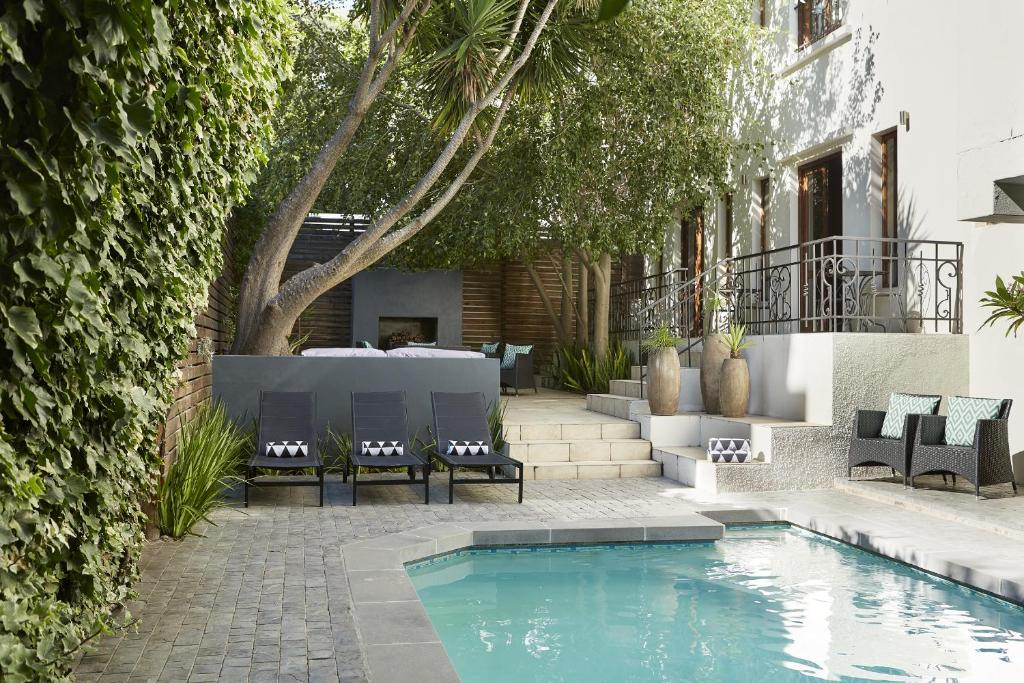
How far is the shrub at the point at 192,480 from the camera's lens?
6.77m

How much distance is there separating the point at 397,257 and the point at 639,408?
227 inches

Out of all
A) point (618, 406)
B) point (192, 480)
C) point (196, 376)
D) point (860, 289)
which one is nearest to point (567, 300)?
point (618, 406)

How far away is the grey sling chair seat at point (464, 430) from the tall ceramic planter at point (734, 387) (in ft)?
9.21

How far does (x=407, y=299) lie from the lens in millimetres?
18281

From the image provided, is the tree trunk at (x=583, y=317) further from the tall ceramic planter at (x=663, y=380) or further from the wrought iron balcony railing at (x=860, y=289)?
the tall ceramic planter at (x=663, y=380)

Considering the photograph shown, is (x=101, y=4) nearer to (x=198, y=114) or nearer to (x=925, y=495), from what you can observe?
(x=198, y=114)

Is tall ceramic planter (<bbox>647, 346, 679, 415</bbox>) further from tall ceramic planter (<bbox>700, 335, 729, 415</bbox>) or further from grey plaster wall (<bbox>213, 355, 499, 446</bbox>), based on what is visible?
grey plaster wall (<bbox>213, 355, 499, 446</bbox>)

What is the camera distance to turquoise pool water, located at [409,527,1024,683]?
191 inches

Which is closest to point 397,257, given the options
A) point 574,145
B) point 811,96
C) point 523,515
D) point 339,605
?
point 574,145

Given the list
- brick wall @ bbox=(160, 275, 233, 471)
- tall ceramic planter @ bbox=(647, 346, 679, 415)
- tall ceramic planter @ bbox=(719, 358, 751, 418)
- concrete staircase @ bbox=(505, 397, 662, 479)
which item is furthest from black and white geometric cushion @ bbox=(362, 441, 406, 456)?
tall ceramic planter @ bbox=(719, 358, 751, 418)

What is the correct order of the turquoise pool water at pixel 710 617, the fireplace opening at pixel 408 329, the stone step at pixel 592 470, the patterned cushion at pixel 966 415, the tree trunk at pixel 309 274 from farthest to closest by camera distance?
the fireplace opening at pixel 408 329
the stone step at pixel 592 470
the tree trunk at pixel 309 274
the patterned cushion at pixel 966 415
the turquoise pool water at pixel 710 617

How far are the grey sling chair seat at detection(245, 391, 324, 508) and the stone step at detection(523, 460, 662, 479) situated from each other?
8.52ft

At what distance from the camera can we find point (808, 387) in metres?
10.1

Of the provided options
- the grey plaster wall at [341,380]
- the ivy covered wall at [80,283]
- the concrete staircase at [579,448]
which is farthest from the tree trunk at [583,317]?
the ivy covered wall at [80,283]
